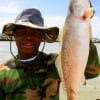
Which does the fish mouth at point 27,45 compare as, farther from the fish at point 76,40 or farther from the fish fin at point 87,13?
the fish fin at point 87,13

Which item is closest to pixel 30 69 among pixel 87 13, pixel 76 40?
pixel 76 40

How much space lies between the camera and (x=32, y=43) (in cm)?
411

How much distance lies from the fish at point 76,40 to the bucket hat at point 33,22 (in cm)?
115

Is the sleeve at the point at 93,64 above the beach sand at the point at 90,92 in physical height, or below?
above

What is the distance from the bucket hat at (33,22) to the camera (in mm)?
4234

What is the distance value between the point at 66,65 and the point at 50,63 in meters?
1.20

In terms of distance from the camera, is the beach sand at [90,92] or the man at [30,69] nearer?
the man at [30,69]

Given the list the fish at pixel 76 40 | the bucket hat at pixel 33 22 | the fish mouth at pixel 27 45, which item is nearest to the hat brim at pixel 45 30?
the bucket hat at pixel 33 22

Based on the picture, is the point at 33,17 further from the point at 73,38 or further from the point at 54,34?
the point at 73,38

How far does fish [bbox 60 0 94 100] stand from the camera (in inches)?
114

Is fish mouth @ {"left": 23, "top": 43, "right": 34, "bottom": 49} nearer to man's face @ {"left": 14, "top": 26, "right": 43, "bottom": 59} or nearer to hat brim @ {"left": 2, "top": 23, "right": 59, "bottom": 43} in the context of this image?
man's face @ {"left": 14, "top": 26, "right": 43, "bottom": 59}

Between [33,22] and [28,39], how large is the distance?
0.30 m

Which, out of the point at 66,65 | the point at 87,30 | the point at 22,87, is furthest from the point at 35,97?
the point at 87,30

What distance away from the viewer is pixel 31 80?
4.25 m
